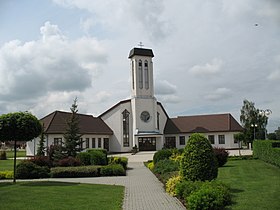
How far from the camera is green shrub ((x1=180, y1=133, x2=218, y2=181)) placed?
41.1 feet

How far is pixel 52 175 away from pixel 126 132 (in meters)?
33.5

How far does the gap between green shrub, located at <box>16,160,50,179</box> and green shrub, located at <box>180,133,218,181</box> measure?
37.3ft

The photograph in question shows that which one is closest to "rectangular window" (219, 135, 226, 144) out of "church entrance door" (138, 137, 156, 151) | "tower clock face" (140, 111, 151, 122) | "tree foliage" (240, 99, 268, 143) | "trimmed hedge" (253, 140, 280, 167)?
"tree foliage" (240, 99, 268, 143)

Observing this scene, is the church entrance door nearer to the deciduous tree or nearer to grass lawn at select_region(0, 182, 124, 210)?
the deciduous tree

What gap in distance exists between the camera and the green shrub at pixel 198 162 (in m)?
12.5

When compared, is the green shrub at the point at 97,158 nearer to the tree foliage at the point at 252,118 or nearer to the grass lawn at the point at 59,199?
the grass lawn at the point at 59,199

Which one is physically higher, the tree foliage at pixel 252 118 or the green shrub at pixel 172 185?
the tree foliage at pixel 252 118

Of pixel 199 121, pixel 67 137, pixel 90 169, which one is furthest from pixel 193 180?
pixel 199 121

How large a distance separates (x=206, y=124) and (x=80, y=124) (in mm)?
22331

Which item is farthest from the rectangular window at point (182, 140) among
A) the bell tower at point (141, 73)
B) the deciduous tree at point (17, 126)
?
the deciduous tree at point (17, 126)

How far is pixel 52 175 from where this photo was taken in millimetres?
21141

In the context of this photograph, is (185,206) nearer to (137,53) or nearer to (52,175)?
(52,175)

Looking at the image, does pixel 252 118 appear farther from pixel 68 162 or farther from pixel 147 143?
pixel 68 162

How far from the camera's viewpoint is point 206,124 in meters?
57.4
